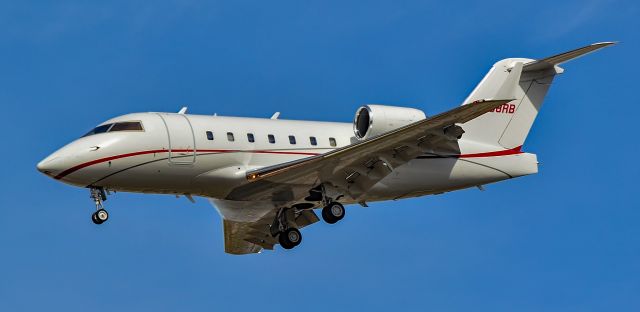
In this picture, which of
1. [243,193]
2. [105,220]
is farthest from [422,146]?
[105,220]

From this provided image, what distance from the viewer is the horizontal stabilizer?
2881cm

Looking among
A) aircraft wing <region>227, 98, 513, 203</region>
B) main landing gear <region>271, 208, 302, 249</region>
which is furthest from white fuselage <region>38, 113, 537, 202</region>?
main landing gear <region>271, 208, 302, 249</region>

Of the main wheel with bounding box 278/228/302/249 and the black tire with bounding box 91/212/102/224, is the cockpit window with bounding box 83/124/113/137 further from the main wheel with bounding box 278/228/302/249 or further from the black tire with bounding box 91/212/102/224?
the main wheel with bounding box 278/228/302/249

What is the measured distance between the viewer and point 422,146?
30719mm

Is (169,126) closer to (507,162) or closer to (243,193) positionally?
(243,193)

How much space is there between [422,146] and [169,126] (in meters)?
6.42

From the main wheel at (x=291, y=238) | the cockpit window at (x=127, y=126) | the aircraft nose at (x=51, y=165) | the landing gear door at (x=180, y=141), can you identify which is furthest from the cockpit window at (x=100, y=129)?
the main wheel at (x=291, y=238)

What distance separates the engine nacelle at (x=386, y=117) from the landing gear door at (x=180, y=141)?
4609 mm

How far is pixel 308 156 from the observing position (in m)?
31.5

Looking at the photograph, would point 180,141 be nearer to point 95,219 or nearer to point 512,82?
point 95,219

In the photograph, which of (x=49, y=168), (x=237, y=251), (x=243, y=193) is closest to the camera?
(x=49, y=168)

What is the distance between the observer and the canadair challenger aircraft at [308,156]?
2956 cm

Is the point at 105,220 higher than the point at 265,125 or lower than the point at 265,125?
lower

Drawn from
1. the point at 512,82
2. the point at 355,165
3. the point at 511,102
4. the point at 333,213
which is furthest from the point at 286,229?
the point at 512,82
